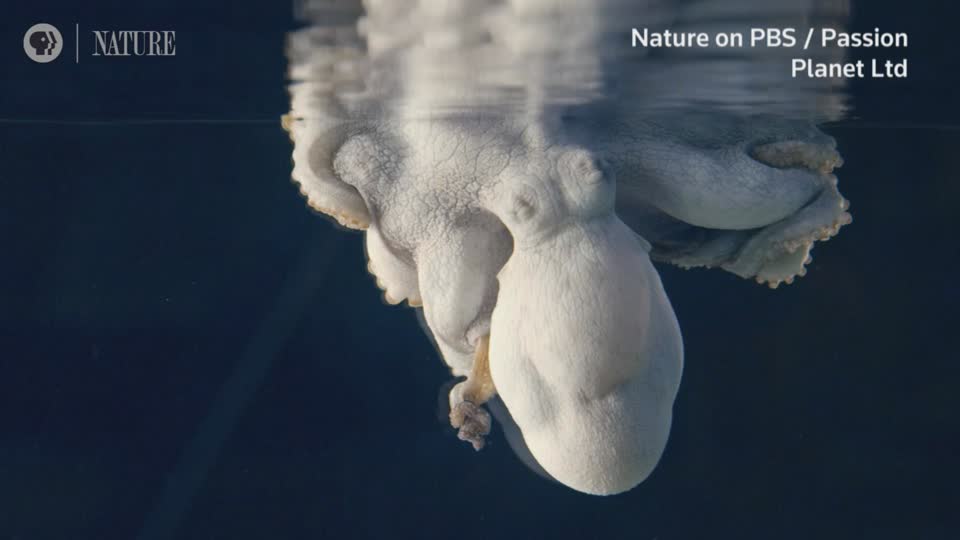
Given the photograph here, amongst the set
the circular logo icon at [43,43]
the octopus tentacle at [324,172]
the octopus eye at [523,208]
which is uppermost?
the circular logo icon at [43,43]

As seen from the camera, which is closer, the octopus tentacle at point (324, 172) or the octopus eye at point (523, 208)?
the octopus eye at point (523, 208)

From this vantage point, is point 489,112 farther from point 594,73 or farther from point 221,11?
point 221,11

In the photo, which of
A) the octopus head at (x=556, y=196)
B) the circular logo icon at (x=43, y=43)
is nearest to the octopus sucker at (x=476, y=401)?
the octopus head at (x=556, y=196)

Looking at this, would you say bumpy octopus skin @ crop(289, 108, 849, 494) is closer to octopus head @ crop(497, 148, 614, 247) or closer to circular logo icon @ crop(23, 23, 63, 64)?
octopus head @ crop(497, 148, 614, 247)

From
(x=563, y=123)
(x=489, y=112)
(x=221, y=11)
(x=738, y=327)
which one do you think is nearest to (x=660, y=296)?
(x=563, y=123)

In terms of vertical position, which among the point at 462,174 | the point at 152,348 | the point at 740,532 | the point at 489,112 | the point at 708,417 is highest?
the point at 489,112

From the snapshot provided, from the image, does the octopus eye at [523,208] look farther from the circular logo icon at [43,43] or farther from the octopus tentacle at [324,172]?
the circular logo icon at [43,43]
